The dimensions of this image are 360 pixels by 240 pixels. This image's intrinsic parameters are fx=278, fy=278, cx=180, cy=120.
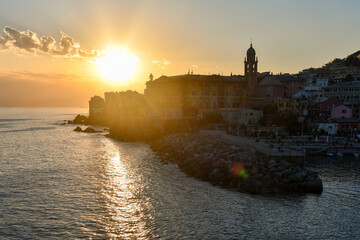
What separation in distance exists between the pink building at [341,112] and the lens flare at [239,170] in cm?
6355

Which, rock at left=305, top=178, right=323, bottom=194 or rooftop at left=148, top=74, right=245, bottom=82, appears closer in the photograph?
rock at left=305, top=178, right=323, bottom=194

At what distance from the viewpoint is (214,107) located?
92.2m

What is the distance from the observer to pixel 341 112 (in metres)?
88.4

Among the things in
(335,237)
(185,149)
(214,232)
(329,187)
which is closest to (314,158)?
(329,187)

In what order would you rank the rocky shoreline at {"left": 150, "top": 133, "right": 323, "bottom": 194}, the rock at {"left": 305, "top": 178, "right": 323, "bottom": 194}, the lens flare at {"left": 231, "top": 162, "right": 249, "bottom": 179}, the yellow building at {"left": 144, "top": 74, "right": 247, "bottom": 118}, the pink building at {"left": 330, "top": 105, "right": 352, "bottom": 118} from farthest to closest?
1. the yellow building at {"left": 144, "top": 74, "right": 247, "bottom": 118}
2. the pink building at {"left": 330, "top": 105, "right": 352, "bottom": 118}
3. the lens flare at {"left": 231, "top": 162, "right": 249, "bottom": 179}
4. the rocky shoreline at {"left": 150, "top": 133, "right": 323, "bottom": 194}
5. the rock at {"left": 305, "top": 178, "right": 323, "bottom": 194}

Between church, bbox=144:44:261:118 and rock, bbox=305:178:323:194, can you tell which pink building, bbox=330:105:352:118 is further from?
rock, bbox=305:178:323:194

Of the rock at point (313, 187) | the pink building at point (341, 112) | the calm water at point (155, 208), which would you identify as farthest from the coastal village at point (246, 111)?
the rock at point (313, 187)

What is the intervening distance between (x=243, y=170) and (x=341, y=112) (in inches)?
2576

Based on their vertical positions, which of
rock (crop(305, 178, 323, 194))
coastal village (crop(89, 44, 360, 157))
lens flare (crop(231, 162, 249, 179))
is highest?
coastal village (crop(89, 44, 360, 157))

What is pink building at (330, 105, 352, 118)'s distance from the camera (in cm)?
8788

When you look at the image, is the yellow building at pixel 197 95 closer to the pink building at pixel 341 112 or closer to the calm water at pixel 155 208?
the pink building at pixel 341 112

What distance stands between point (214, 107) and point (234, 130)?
17556mm

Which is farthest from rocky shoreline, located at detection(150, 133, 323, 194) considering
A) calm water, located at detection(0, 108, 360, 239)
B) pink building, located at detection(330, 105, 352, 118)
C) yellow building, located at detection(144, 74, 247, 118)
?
pink building, located at detection(330, 105, 352, 118)

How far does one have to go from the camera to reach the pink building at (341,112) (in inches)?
3460
